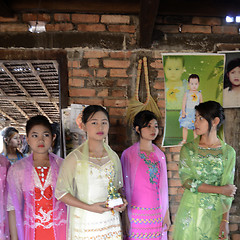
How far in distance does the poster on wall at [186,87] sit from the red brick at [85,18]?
2.69 feet

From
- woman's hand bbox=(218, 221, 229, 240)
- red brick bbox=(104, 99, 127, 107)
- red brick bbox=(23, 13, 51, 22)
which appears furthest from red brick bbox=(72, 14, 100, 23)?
woman's hand bbox=(218, 221, 229, 240)

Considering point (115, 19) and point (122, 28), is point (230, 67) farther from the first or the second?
point (115, 19)

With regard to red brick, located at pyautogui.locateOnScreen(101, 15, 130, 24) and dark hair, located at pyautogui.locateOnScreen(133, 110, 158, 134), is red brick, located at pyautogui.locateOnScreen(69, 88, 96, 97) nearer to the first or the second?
dark hair, located at pyautogui.locateOnScreen(133, 110, 158, 134)

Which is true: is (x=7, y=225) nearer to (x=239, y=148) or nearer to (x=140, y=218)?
(x=140, y=218)

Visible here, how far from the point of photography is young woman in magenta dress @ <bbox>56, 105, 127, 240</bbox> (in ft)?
6.07

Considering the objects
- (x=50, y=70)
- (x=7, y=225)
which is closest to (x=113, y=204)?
(x=7, y=225)

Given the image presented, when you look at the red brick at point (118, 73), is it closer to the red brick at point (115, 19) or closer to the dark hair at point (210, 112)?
the red brick at point (115, 19)

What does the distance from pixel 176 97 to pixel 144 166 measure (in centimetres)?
89

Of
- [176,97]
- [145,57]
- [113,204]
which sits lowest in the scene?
[113,204]

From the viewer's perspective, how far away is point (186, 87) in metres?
2.85

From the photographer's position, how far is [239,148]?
9.37ft

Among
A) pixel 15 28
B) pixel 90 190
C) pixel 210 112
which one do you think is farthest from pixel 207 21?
pixel 90 190

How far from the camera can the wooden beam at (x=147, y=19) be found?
205 cm

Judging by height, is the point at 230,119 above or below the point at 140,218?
above
